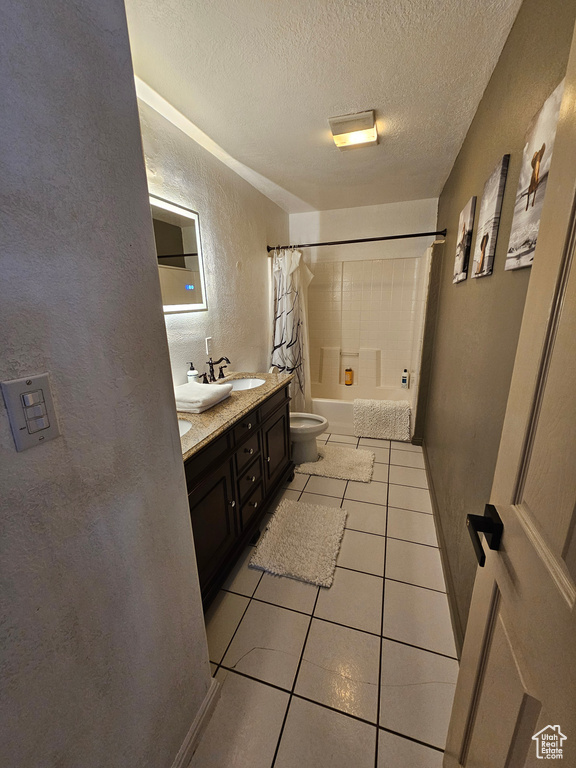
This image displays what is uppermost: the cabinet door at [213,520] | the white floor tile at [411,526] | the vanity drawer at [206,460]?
the vanity drawer at [206,460]

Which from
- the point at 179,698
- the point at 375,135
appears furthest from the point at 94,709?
the point at 375,135

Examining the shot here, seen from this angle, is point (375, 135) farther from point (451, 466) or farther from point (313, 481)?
point (313, 481)

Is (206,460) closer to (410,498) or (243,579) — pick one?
(243,579)

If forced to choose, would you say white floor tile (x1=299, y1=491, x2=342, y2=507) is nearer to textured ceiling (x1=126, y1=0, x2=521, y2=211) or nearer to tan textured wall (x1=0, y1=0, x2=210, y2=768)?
tan textured wall (x1=0, y1=0, x2=210, y2=768)

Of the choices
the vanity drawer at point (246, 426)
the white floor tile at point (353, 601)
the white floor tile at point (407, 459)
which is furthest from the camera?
the white floor tile at point (407, 459)

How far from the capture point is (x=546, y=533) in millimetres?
462

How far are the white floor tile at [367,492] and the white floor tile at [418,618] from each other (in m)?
0.65

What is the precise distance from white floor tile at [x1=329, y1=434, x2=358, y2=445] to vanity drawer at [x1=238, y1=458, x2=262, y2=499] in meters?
1.40

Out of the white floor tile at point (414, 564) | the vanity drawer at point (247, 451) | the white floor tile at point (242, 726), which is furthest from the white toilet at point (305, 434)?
the white floor tile at point (242, 726)

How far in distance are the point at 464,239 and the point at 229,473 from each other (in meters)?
1.72

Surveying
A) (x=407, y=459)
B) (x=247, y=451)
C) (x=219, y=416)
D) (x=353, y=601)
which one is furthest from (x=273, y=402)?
(x=407, y=459)

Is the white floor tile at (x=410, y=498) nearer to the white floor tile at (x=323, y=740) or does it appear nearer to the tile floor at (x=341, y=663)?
the tile floor at (x=341, y=663)

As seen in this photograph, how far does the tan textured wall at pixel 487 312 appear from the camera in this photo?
0.86m

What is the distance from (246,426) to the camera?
1.57 meters
